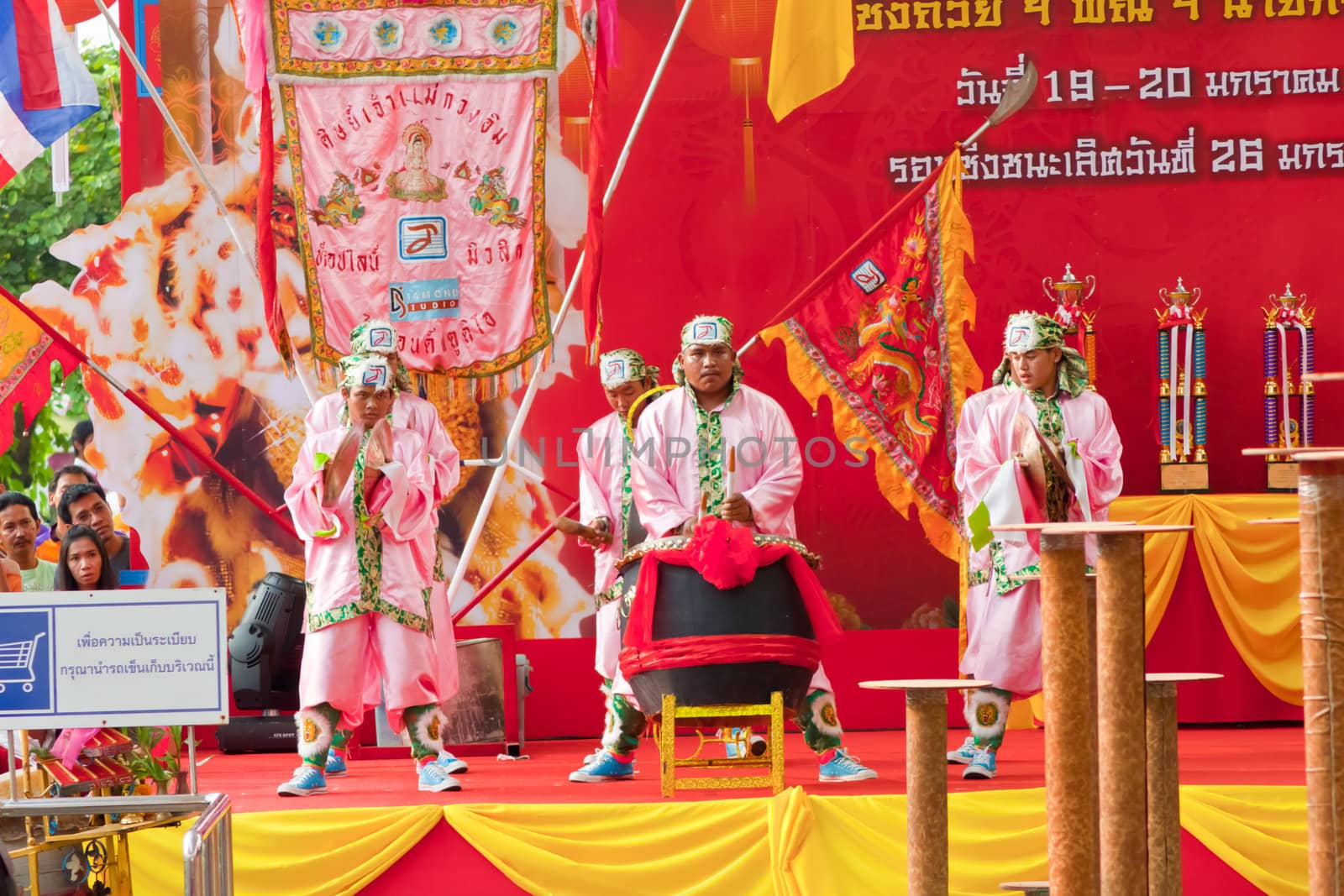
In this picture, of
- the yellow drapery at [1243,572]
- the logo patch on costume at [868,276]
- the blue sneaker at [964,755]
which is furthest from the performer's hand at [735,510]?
the yellow drapery at [1243,572]

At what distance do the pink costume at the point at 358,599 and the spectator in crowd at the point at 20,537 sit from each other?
112cm

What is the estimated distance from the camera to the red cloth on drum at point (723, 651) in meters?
4.71

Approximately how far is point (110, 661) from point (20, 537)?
2.70 metres

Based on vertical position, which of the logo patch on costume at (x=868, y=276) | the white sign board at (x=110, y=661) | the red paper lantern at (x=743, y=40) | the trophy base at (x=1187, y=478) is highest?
the red paper lantern at (x=743, y=40)

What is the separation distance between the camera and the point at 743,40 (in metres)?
6.97

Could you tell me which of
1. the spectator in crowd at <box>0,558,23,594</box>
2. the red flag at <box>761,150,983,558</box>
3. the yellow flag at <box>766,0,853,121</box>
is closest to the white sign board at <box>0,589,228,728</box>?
the spectator in crowd at <box>0,558,23,594</box>

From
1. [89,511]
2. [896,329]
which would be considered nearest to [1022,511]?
[896,329]

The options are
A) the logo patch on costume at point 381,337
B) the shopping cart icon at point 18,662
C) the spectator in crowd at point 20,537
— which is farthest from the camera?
the spectator in crowd at point 20,537

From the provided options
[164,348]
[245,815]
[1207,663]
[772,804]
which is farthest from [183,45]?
[1207,663]

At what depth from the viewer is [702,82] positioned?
6.98 m

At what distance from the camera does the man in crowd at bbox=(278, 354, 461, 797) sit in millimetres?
5137

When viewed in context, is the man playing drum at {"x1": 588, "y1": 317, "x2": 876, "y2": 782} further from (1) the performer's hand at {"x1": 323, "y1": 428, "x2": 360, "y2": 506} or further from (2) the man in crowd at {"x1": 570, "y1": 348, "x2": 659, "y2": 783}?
(1) the performer's hand at {"x1": 323, "y1": 428, "x2": 360, "y2": 506}

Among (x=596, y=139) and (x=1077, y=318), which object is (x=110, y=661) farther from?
(x=1077, y=318)

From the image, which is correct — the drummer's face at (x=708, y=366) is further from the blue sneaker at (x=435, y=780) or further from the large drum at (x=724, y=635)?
the blue sneaker at (x=435, y=780)
